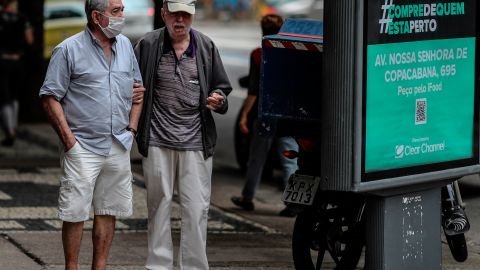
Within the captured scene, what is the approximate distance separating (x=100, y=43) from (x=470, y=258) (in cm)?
348

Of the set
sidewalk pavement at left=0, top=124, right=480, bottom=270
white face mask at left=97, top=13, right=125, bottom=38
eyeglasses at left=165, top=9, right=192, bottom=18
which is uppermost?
eyeglasses at left=165, top=9, right=192, bottom=18

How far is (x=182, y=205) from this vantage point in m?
7.65

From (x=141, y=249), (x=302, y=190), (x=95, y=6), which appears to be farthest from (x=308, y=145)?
(x=141, y=249)

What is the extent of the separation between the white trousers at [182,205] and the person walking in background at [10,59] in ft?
24.8

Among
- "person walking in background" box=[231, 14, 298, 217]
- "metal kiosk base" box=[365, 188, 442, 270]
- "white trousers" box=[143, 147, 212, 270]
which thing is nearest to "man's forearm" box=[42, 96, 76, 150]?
"white trousers" box=[143, 147, 212, 270]

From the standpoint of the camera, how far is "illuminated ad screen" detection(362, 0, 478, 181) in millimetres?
6797

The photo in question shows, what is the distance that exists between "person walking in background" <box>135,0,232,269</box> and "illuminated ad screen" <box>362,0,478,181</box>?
1127 mm

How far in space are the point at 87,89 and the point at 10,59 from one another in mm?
7934

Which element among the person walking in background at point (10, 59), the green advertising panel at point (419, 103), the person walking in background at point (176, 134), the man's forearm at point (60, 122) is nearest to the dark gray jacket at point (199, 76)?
the person walking in background at point (176, 134)

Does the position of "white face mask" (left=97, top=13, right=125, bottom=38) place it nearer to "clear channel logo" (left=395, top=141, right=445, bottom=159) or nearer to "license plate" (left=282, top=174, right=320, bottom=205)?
"license plate" (left=282, top=174, right=320, bottom=205)

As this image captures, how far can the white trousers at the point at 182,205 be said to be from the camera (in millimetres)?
7590

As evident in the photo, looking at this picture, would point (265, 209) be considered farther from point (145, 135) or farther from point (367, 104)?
point (367, 104)

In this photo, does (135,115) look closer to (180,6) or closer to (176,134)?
(176,134)

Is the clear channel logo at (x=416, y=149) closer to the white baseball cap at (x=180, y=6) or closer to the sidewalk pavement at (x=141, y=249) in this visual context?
the white baseball cap at (x=180, y=6)
